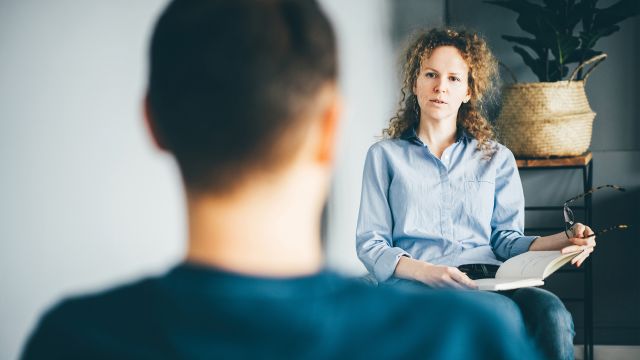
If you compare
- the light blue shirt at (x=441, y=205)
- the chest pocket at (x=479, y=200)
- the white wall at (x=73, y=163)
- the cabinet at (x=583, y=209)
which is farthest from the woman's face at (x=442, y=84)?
the white wall at (x=73, y=163)

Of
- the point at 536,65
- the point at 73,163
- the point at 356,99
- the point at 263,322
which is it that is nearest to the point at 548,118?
the point at 536,65

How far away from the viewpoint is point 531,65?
2.64 meters

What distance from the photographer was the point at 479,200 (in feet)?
6.81

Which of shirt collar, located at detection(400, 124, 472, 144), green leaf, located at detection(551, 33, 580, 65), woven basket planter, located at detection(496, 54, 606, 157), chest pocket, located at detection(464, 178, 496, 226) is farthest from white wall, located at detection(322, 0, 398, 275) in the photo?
green leaf, located at detection(551, 33, 580, 65)

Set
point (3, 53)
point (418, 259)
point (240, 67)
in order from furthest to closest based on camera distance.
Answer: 1. point (418, 259)
2. point (3, 53)
3. point (240, 67)

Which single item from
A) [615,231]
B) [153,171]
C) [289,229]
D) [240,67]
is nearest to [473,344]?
[289,229]

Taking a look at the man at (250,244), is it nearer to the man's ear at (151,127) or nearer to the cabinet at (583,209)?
the man's ear at (151,127)

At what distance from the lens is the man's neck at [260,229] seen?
19.8 inches

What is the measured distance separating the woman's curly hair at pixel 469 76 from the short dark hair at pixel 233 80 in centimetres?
169

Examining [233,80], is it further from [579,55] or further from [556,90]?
[579,55]

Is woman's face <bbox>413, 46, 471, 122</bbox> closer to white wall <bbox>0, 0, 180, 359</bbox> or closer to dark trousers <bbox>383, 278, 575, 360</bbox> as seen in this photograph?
dark trousers <bbox>383, 278, 575, 360</bbox>

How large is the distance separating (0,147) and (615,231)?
240 cm

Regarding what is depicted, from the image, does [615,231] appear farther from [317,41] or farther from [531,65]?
[317,41]

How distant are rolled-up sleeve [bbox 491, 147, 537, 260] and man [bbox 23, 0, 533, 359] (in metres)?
1.60
